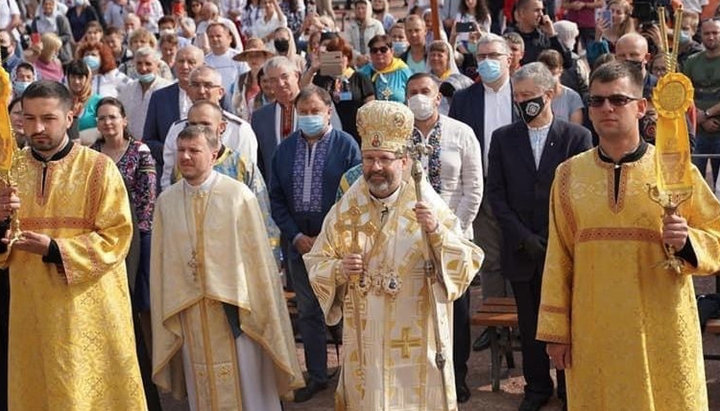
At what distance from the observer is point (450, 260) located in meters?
6.54

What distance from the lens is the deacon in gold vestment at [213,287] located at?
762cm

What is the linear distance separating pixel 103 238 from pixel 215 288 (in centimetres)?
90

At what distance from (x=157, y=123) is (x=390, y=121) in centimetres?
410

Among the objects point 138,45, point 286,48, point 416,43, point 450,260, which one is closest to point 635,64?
point 450,260

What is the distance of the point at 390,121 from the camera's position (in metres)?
6.61

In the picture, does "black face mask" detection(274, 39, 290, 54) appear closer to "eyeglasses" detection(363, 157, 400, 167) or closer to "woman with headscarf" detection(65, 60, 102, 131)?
"woman with headscarf" detection(65, 60, 102, 131)

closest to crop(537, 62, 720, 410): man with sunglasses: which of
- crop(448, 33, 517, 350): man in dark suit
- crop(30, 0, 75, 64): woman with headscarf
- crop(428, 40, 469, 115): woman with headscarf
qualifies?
crop(448, 33, 517, 350): man in dark suit

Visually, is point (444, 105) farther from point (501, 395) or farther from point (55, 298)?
point (55, 298)

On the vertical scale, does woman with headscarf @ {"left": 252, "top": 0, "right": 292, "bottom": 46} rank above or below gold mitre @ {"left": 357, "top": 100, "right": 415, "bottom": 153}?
above

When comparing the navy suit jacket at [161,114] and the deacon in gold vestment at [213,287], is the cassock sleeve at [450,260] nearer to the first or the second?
the deacon in gold vestment at [213,287]

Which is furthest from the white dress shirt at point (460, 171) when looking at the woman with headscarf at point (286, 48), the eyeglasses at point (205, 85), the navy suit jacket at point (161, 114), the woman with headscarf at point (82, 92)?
the woman with headscarf at point (286, 48)

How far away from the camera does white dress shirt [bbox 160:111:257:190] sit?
9086 mm

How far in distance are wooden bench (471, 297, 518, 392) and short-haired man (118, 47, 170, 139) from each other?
12.8 ft

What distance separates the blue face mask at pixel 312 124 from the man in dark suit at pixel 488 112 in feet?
4.55
